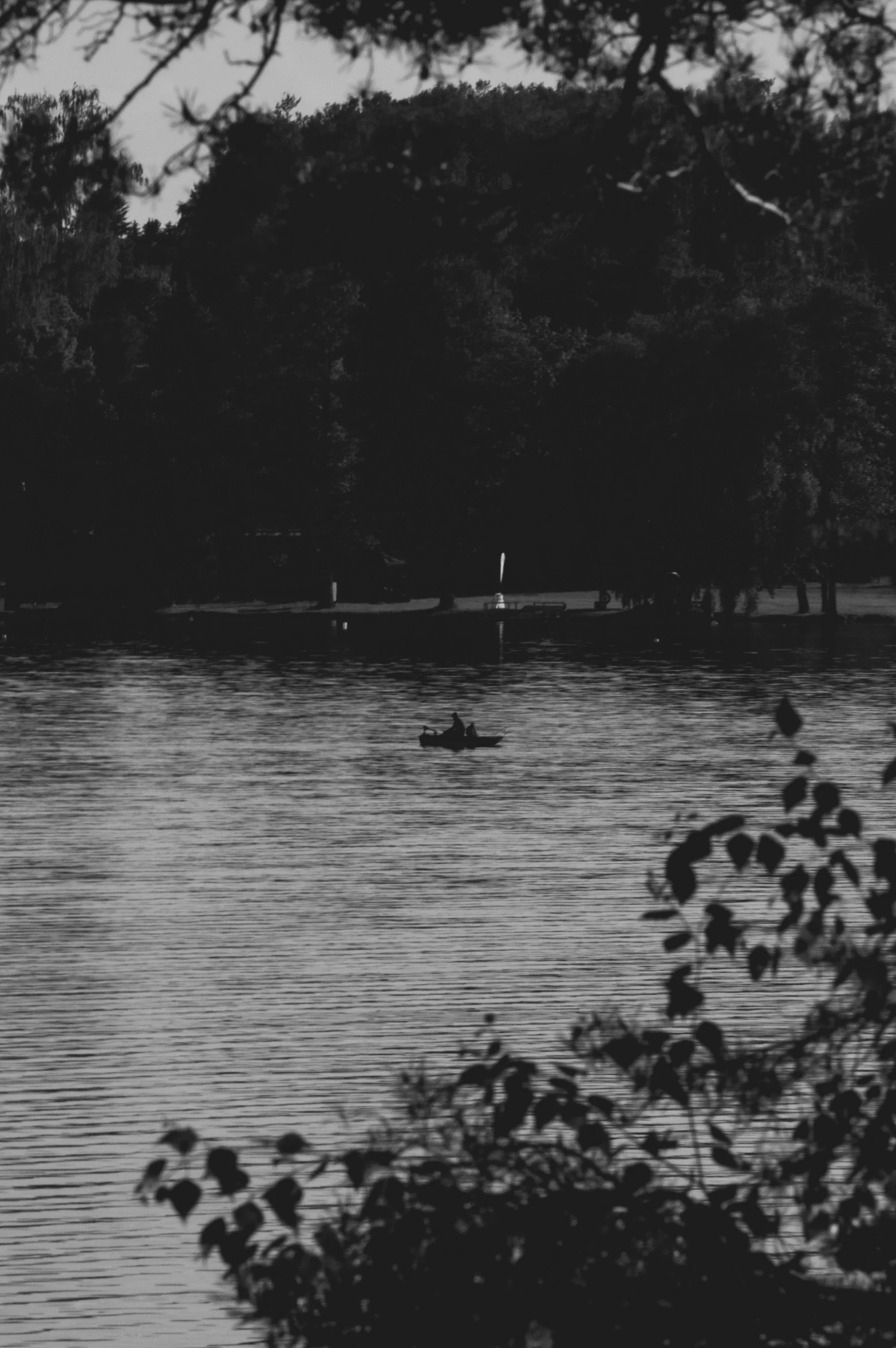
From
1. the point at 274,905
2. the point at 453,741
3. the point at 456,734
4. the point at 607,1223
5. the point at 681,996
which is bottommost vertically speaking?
the point at 274,905

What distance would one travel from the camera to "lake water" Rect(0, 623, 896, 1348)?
46.9ft

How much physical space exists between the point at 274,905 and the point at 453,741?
65.9 feet

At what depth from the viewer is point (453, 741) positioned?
151ft

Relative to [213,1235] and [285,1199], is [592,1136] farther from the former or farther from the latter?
Result: [213,1235]

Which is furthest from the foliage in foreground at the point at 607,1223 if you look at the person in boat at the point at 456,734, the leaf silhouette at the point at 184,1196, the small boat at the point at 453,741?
the person in boat at the point at 456,734

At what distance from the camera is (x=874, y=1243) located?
271 inches

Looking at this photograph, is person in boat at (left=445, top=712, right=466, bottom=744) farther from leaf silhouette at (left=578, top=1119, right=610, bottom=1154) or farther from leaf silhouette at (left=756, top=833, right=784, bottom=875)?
leaf silhouette at (left=578, top=1119, right=610, bottom=1154)

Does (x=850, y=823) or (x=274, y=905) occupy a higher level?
(x=850, y=823)

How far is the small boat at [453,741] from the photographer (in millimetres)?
46062

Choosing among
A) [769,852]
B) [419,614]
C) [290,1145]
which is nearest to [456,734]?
[769,852]

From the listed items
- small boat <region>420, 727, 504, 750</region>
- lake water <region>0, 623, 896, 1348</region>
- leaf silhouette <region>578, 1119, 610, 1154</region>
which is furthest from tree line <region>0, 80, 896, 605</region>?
leaf silhouette <region>578, 1119, 610, 1154</region>

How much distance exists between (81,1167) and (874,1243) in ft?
29.3

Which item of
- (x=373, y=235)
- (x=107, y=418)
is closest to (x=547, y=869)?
(x=373, y=235)

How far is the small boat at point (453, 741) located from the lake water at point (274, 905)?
0.44 metres
